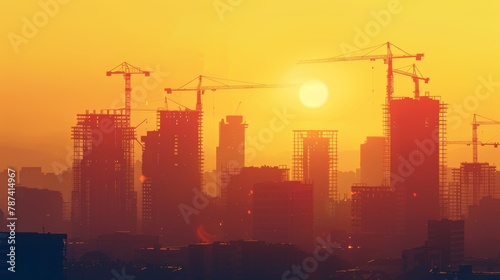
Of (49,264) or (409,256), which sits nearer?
(49,264)

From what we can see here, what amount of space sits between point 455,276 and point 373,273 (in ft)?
76.9

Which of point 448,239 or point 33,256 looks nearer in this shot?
point 33,256

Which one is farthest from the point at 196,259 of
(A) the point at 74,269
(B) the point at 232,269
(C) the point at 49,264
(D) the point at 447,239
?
(C) the point at 49,264

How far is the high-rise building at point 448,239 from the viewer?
169m

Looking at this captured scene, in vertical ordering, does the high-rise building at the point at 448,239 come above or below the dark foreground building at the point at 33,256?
below

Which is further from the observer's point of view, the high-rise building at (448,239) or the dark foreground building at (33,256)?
the high-rise building at (448,239)

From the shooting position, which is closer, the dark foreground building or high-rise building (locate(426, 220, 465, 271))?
the dark foreground building

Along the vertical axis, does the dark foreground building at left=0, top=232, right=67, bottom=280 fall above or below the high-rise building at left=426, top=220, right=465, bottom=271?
above

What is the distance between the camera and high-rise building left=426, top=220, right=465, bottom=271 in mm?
168600

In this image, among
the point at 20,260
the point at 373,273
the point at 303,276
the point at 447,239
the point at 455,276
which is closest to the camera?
the point at 20,260

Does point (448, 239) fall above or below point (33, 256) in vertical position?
below

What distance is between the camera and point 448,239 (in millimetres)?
176875

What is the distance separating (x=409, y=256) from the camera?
512 feet

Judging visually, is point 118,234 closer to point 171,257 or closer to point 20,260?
point 171,257
